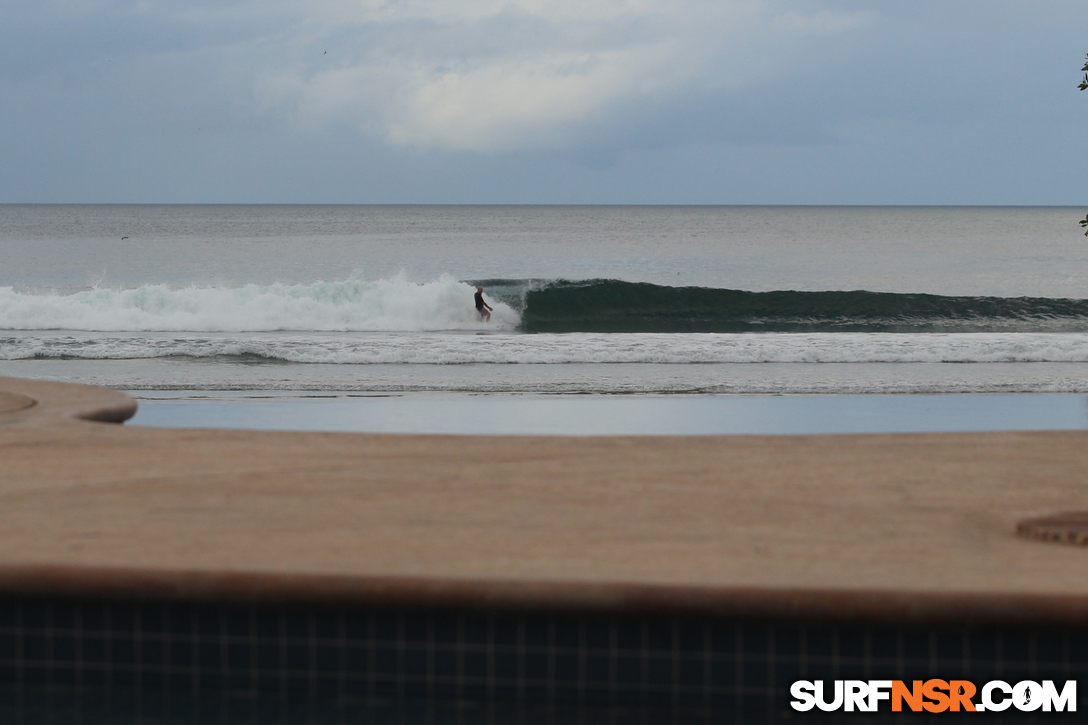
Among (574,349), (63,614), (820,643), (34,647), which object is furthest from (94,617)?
(574,349)

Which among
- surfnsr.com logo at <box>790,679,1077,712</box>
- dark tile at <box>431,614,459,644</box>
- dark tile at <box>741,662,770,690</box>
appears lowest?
surfnsr.com logo at <box>790,679,1077,712</box>

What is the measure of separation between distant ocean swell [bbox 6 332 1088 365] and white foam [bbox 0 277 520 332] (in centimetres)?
434

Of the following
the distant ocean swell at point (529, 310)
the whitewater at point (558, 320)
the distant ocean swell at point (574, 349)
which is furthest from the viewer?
the distant ocean swell at point (529, 310)

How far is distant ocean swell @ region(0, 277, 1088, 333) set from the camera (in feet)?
62.0

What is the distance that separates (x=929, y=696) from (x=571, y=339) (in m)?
11.9

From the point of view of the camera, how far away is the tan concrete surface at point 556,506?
2.51 metres

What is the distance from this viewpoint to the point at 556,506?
10.5 ft

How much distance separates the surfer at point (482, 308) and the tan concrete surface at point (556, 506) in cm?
1507

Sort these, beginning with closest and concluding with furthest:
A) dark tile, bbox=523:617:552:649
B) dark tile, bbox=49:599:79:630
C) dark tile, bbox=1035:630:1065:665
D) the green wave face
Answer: dark tile, bbox=1035:630:1065:665
dark tile, bbox=523:617:552:649
dark tile, bbox=49:599:79:630
the green wave face

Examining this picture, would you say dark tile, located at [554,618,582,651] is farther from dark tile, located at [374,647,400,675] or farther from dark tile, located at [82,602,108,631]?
dark tile, located at [82,602,108,631]

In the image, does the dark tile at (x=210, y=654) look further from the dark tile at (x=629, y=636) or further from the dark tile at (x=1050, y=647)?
the dark tile at (x=1050, y=647)

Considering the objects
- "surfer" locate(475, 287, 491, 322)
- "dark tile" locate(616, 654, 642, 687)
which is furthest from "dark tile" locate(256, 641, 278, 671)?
"surfer" locate(475, 287, 491, 322)

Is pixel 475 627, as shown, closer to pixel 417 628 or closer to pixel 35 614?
pixel 417 628

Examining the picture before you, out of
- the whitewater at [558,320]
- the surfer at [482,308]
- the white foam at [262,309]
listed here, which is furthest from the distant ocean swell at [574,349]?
the surfer at [482,308]
